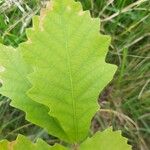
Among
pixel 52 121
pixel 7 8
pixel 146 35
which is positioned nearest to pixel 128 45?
pixel 146 35

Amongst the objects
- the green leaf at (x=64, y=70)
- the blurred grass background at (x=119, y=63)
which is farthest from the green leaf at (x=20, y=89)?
the blurred grass background at (x=119, y=63)

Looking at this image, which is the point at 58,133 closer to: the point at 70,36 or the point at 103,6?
the point at 70,36

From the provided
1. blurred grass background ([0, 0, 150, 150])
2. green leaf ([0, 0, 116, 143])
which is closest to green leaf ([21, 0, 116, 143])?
green leaf ([0, 0, 116, 143])

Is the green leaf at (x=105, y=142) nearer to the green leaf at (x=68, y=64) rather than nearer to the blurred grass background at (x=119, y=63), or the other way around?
the green leaf at (x=68, y=64)

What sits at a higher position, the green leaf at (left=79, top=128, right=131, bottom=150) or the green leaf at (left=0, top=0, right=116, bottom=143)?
the green leaf at (left=0, top=0, right=116, bottom=143)

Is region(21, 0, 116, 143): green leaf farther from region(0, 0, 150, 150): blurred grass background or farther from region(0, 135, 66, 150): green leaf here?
region(0, 0, 150, 150): blurred grass background

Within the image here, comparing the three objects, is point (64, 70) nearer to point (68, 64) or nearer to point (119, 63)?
point (68, 64)
